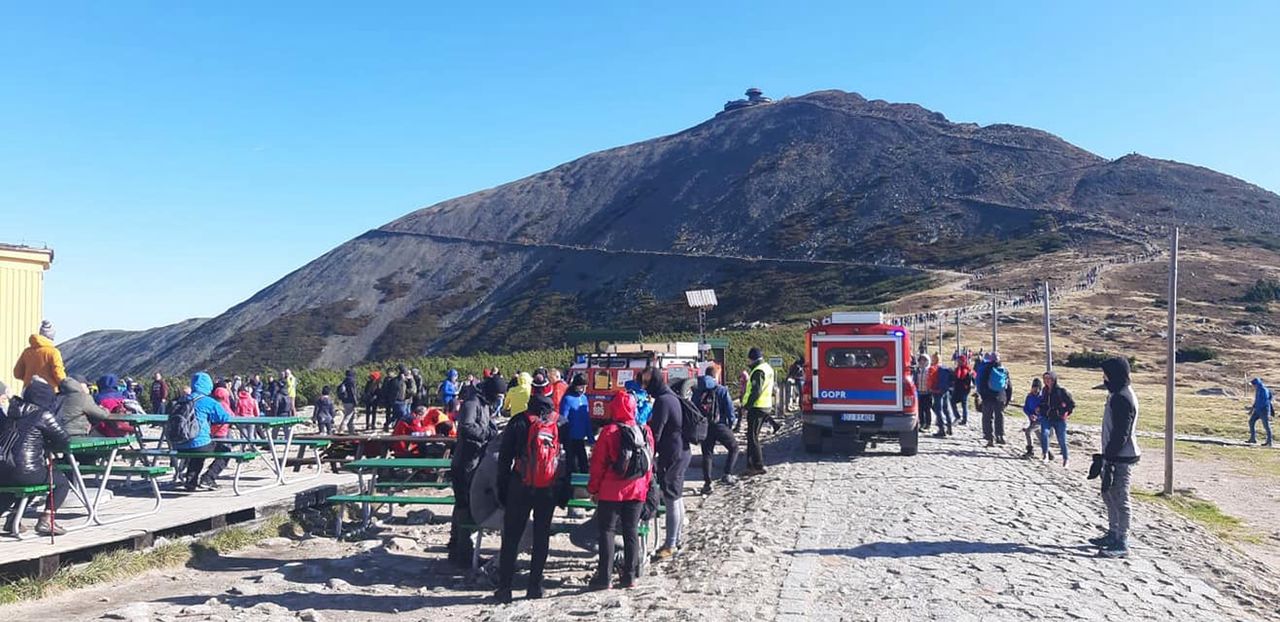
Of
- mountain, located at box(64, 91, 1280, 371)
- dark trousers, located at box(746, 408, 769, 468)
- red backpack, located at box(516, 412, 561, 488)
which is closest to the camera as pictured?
red backpack, located at box(516, 412, 561, 488)

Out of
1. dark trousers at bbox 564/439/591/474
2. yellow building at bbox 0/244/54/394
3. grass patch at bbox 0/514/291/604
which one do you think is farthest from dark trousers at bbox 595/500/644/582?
yellow building at bbox 0/244/54/394

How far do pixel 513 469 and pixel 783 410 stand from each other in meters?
17.9

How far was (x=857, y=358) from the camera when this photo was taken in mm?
15281

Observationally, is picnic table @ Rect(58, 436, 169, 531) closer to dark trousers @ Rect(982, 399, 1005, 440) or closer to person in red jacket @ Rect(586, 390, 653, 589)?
person in red jacket @ Rect(586, 390, 653, 589)

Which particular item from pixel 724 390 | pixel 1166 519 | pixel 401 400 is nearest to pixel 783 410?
pixel 401 400

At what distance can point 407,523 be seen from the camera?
10.4 meters

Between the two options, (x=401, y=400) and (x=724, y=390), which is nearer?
(x=724, y=390)

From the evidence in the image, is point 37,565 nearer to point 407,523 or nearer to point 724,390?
point 407,523

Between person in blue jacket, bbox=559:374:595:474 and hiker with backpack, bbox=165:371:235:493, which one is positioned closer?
person in blue jacket, bbox=559:374:595:474

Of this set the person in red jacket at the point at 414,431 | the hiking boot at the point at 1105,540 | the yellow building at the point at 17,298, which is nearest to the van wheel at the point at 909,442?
the hiking boot at the point at 1105,540

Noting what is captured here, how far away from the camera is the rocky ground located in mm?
6492

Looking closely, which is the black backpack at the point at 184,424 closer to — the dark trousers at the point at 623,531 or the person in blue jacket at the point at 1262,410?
the dark trousers at the point at 623,531

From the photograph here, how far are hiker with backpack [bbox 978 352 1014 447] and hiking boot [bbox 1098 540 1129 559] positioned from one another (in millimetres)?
7978

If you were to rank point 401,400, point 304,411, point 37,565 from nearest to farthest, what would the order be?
point 37,565, point 401,400, point 304,411
